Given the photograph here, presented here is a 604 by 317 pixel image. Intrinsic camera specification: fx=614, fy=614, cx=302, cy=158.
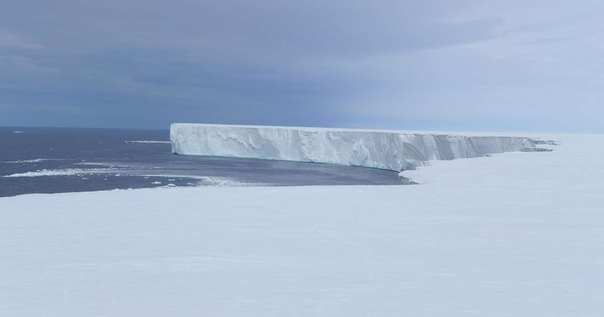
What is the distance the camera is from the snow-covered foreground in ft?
12.7

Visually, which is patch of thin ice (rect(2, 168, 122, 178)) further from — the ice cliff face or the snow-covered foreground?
the snow-covered foreground

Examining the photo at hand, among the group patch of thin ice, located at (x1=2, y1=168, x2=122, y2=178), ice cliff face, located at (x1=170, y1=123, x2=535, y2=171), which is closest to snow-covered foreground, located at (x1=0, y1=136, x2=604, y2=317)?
ice cliff face, located at (x1=170, y1=123, x2=535, y2=171)

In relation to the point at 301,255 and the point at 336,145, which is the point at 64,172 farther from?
the point at 301,255

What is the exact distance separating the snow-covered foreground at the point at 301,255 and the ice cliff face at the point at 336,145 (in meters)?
19.0

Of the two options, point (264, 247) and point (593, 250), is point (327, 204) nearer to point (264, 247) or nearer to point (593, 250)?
point (264, 247)

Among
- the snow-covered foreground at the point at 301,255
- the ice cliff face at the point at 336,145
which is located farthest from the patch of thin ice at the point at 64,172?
the snow-covered foreground at the point at 301,255

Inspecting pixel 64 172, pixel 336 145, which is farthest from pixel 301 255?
pixel 336 145

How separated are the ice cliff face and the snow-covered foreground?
62.3 feet

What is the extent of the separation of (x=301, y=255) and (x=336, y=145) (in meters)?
31.3

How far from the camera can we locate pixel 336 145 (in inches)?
1433

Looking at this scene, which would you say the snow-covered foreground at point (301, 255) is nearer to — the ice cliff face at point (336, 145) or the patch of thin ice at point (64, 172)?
the ice cliff face at point (336, 145)

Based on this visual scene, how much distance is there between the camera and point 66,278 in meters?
4.42

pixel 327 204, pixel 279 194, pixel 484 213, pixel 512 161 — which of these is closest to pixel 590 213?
pixel 484 213

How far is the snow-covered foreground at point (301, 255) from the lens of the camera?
386 centimetres
